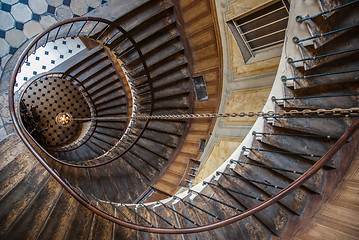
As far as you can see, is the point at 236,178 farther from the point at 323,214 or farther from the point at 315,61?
the point at 315,61

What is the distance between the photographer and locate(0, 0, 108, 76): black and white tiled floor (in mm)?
3230

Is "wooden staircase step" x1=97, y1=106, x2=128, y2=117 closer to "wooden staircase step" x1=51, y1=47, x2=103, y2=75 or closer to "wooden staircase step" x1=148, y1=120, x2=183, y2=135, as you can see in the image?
"wooden staircase step" x1=148, y1=120, x2=183, y2=135

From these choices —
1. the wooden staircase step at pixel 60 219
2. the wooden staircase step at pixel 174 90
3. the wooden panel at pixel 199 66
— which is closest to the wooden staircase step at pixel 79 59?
the wooden staircase step at pixel 174 90

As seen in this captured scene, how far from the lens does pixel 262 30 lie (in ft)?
11.7

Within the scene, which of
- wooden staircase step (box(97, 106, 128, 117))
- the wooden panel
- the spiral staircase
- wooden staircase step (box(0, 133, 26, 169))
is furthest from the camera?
wooden staircase step (box(97, 106, 128, 117))

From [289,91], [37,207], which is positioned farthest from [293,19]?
[37,207]

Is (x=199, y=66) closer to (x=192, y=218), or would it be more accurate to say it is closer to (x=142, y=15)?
(x=142, y=15)

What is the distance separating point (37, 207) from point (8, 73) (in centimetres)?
220

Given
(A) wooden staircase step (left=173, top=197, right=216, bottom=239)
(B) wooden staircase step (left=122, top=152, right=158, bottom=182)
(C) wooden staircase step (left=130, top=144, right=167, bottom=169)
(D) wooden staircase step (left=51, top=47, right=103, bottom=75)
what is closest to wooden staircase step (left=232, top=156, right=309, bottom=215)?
(A) wooden staircase step (left=173, top=197, right=216, bottom=239)

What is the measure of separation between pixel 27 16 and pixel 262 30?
420cm

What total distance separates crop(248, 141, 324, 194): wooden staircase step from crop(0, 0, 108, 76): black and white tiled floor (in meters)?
3.85

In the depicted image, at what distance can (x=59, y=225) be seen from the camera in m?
2.21

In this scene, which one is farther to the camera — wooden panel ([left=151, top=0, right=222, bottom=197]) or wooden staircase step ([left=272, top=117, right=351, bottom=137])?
wooden panel ([left=151, top=0, right=222, bottom=197])

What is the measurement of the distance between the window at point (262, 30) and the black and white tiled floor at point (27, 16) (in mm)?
2777
